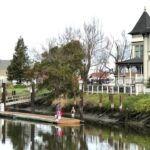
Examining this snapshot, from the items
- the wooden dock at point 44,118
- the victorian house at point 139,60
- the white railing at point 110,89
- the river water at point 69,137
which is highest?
the victorian house at point 139,60

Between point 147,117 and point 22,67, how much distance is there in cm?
6835

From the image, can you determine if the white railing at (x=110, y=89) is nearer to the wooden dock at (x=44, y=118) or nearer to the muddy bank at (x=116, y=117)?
the muddy bank at (x=116, y=117)

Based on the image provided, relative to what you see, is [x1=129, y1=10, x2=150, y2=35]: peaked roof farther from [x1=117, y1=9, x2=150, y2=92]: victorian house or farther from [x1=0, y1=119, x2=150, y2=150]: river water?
[x1=0, y1=119, x2=150, y2=150]: river water

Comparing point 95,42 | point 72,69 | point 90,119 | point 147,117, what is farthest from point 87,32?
point 147,117

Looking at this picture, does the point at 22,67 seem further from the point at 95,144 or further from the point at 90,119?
the point at 95,144

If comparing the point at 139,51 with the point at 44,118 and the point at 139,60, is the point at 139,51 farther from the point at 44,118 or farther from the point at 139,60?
the point at 44,118

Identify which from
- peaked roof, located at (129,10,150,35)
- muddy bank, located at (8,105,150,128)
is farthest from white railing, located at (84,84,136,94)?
peaked roof, located at (129,10,150,35)

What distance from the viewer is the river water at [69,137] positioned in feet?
143

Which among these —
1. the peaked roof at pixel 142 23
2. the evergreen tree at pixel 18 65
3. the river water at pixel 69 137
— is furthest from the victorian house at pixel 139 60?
the evergreen tree at pixel 18 65

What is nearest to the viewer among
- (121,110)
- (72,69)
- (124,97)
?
(121,110)

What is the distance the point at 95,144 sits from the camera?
45.0 meters

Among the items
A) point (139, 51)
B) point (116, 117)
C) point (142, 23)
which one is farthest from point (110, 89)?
point (142, 23)

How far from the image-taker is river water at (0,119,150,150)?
43603 mm

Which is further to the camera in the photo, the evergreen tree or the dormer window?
the evergreen tree
